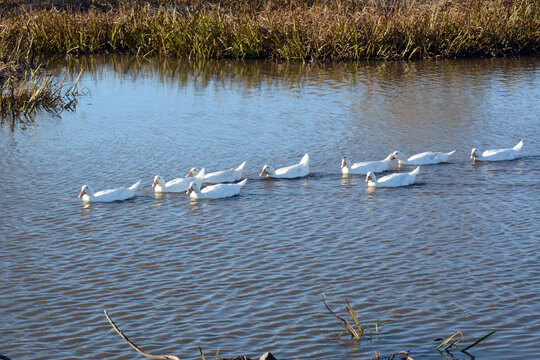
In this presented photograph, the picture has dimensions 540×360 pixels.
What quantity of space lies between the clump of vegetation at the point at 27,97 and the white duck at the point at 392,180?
8.43m

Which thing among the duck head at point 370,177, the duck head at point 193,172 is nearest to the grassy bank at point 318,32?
the duck head at point 193,172

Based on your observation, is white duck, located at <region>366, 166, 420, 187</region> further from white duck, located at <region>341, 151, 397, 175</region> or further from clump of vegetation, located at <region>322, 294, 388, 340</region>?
clump of vegetation, located at <region>322, 294, 388, 340</region>

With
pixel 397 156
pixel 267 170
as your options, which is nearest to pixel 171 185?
pixel 267 170

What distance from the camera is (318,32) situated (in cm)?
2347

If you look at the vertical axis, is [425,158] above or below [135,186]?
above

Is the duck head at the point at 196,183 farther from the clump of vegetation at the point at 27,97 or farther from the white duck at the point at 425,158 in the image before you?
the clump of vegetation at the point at 27,97

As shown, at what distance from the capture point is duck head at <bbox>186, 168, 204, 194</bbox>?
11.3 meters

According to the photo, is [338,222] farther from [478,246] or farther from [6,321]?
[6,321]

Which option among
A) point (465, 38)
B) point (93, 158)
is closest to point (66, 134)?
point (93, 158)

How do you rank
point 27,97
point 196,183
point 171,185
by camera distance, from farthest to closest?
1. point 27,97
2. point 171,185
3. point 196,183

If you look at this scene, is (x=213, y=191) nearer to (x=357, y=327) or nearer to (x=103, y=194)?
(x=103, y=194)

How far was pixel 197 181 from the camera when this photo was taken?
1162 centimetres

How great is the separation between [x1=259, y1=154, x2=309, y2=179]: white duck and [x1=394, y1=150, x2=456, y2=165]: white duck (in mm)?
1608

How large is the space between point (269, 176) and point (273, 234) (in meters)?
2.69
